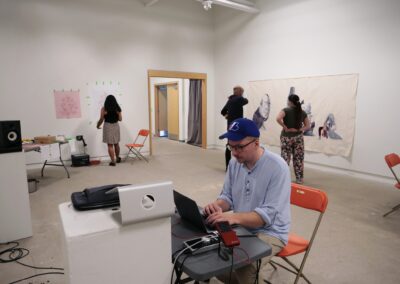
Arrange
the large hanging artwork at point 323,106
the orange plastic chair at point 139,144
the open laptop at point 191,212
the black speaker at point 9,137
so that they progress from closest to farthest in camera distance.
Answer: the open laptop at point 191,212, the black speaker at point 9,137, the large hanging artwork at point 323,106, the orange plastic chair at point 139,144

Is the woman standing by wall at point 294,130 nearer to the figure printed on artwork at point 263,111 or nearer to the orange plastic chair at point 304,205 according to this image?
the figure printed on artwork at point 263,111

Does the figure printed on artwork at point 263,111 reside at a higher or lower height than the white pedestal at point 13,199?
higher

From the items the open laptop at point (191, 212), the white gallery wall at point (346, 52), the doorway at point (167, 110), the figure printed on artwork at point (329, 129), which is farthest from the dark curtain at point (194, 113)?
the open laptop at point (191, 212)

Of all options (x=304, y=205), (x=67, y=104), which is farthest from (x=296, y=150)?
(x=67, y=104)

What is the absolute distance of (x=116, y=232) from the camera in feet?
3.23

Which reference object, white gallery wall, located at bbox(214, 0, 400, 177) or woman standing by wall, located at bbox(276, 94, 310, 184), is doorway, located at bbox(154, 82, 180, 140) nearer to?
white gallery wall, located at bbox(214, 0, 400, 177)

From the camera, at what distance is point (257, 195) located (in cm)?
161

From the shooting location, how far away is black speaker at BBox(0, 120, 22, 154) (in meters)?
2.73

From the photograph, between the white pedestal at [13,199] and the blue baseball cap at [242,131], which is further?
the white pedestal at [13,199]

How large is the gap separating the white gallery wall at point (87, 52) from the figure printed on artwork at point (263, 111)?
2.14 metres

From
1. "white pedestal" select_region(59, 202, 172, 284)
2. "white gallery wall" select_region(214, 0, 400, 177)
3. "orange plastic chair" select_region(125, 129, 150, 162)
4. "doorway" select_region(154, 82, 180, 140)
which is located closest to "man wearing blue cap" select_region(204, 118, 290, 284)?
"white pedestal" select_region(59, 202, 172, 284)

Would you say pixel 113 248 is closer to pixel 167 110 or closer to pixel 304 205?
pixel 304 205

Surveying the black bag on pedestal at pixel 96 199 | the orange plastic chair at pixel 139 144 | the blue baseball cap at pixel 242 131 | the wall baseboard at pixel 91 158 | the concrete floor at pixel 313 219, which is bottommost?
the concrete floor at pixel 313 219

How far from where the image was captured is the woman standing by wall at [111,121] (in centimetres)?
587
